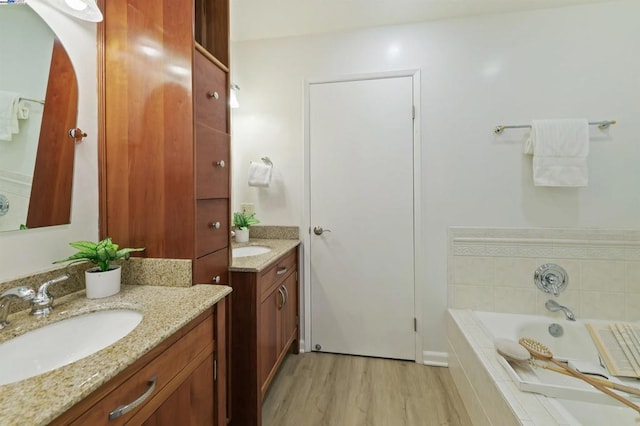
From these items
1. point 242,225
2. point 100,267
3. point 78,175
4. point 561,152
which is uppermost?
point 561,152

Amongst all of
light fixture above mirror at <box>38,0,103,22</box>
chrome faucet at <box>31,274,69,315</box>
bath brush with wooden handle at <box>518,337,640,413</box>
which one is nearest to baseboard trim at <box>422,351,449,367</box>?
bath brush with wooden handle at <box>518,337,640,413</box>

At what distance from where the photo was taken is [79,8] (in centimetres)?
102

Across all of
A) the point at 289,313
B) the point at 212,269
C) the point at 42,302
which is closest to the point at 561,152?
the point at 289,313

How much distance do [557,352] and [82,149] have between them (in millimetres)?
2832

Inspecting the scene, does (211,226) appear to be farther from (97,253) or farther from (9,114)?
(9,114)

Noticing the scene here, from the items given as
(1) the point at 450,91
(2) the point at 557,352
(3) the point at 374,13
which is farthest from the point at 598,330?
(3) the point at 374,13

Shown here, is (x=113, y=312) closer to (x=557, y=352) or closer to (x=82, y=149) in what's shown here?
(x=82, y=149)

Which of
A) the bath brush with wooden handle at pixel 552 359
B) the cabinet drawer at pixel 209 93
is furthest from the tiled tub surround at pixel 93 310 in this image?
the bath brush with wooden handle at pixel 552 359

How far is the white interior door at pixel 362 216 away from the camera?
2.13m

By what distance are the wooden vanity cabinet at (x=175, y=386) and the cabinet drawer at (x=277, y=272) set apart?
17.0 inches

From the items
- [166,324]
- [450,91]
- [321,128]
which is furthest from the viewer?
[321,128]

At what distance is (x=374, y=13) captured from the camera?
200cm

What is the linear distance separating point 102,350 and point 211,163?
2.74ft

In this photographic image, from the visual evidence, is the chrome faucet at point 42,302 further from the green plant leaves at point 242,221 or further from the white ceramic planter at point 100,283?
the green plant leaves at point 242,221
